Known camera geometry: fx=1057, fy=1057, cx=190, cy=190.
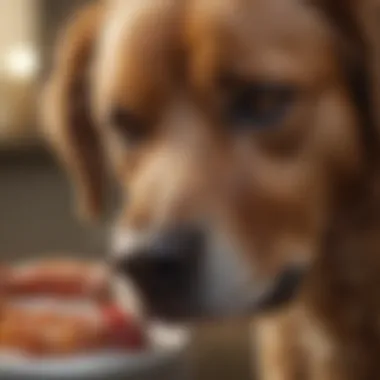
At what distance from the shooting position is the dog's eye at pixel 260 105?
679 millimetres

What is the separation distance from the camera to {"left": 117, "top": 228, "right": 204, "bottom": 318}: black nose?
0.64 metres

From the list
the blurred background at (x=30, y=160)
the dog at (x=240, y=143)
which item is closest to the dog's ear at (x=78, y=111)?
the dog at (x=240, y=143)

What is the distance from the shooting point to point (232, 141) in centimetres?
69

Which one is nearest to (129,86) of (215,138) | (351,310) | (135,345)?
(215,138)

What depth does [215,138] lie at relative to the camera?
2.26 feet

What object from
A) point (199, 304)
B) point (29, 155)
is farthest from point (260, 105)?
point (29, 155)

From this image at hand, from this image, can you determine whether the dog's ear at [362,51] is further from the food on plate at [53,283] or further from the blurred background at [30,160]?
the blurred background at [30,160]

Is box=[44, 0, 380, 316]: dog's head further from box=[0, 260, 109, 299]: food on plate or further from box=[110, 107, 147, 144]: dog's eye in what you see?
box=[0, 260, 109, 299]: food on plate

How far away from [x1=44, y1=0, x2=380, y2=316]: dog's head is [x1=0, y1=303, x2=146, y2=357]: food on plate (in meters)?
0.44

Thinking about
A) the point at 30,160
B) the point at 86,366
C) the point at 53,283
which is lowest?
the point at 86,366

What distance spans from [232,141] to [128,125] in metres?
0.08

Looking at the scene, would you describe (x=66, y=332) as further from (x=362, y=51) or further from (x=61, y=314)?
(x=362, y=51)

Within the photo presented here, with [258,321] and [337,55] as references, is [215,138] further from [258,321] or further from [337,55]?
[258,321]

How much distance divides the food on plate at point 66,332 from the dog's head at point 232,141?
1.45 ft
